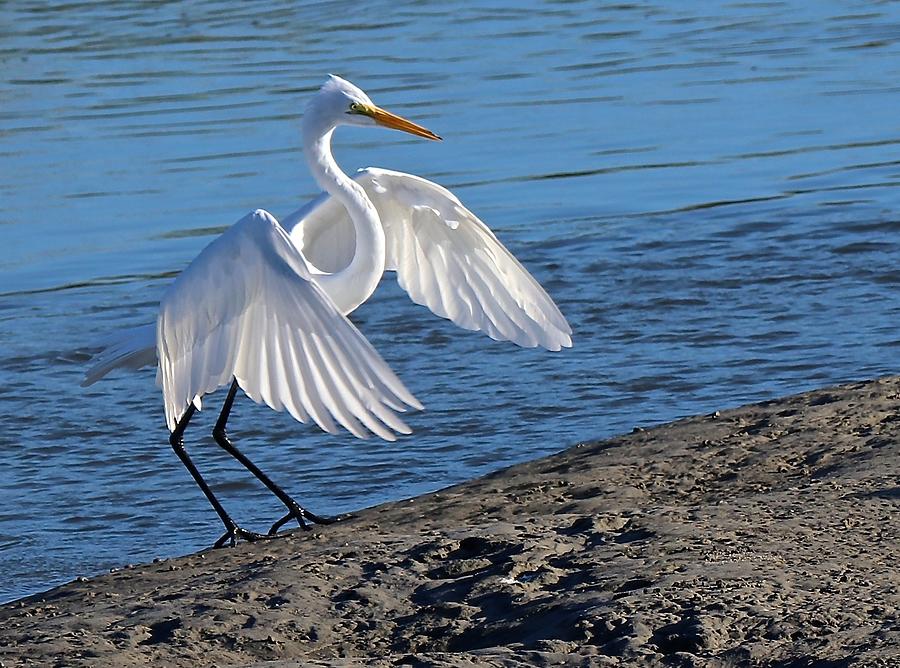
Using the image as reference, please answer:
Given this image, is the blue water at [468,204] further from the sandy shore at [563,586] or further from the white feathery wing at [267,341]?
the sandy shore at [563,586]

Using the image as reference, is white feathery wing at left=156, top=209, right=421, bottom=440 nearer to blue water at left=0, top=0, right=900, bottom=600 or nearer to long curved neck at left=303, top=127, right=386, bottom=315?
long curved neck at left=303, top=127, right=386, bottom=315

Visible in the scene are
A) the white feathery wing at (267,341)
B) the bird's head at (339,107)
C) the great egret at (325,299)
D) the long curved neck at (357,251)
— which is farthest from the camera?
the bird's head at (339,107)

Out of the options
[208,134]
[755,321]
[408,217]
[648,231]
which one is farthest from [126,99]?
[408,217]

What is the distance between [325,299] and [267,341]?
0.76 feet

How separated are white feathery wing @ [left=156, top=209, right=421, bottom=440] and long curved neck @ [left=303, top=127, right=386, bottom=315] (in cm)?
73

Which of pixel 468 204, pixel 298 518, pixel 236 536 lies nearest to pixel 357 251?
pixel 298 518

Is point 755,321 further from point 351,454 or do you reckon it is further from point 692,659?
point 692,659

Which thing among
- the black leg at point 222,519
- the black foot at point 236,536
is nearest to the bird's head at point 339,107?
the black leg at point 222,519

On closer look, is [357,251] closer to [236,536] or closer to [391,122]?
[391,122]

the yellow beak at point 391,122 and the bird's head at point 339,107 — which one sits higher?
the bird's head at point 339,107

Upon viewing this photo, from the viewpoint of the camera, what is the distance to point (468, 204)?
1234 centimetres

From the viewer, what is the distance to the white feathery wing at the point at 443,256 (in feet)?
23.0

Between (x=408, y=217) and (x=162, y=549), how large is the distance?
66.6 inches

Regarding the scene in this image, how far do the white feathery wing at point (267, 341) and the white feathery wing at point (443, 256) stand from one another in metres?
1.19
